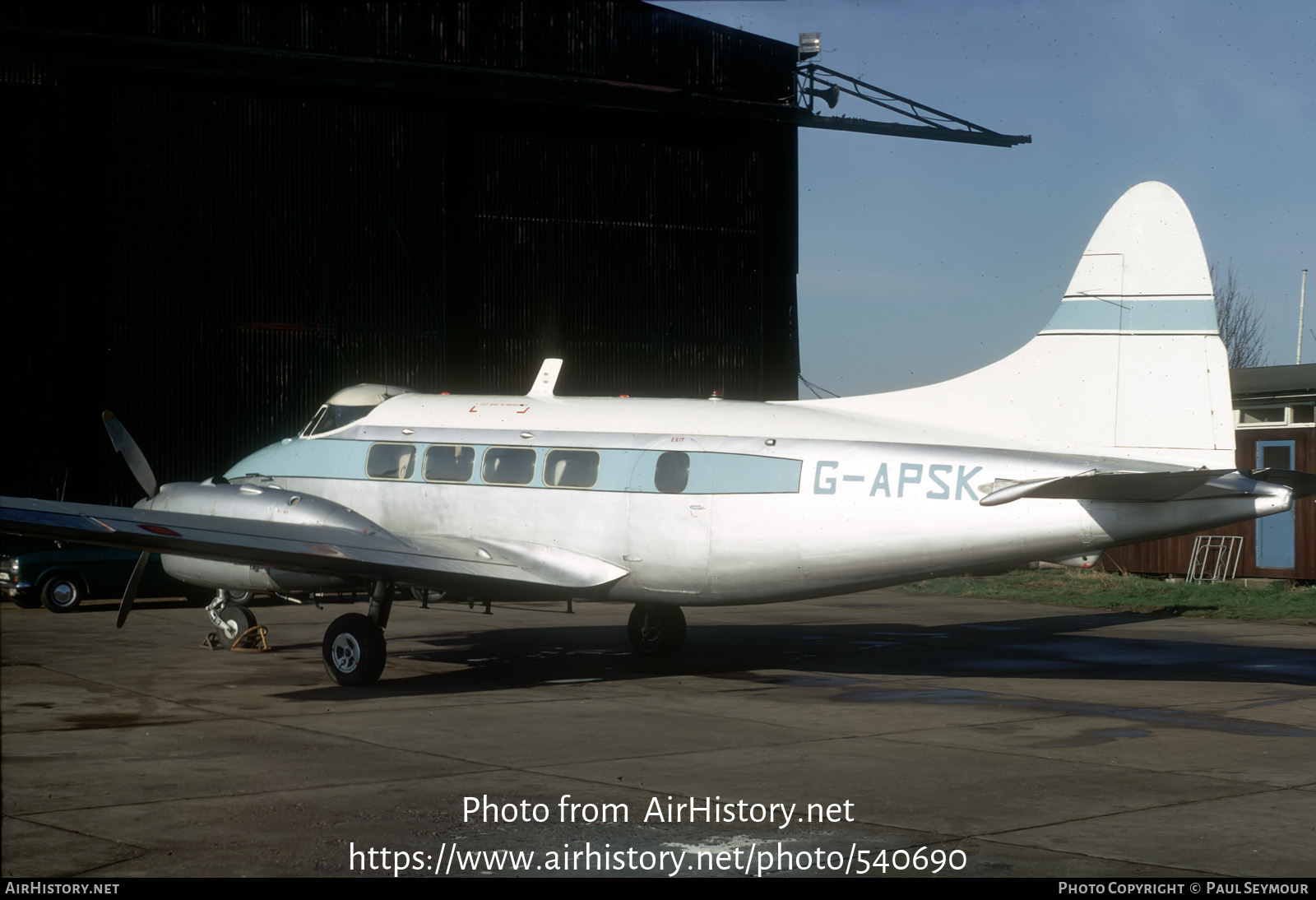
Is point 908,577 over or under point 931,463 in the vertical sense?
under

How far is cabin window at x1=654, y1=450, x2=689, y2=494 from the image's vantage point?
594 inches

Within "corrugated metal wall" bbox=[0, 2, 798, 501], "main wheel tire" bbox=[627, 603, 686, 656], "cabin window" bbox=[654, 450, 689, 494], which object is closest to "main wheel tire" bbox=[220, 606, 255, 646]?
"main wheel tire" bbox=[627, 603, 686, 656]

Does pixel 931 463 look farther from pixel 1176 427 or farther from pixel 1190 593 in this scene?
pixel 1190 593

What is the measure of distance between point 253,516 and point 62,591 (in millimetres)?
10926

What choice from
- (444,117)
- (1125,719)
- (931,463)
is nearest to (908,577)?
(931,463)

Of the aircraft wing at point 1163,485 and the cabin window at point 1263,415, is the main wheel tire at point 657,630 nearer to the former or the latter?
the aircraft wing at point 1163,485

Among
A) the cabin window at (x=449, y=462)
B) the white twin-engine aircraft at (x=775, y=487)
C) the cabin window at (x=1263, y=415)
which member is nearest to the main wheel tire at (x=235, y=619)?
the white twin-engine aircraft at (x=775, y=487)

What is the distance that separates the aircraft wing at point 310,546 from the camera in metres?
→ 13.0

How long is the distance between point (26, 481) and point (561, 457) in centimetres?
1805

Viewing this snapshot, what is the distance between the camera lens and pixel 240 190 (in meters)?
30.2

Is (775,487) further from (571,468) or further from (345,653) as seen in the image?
(345,653)

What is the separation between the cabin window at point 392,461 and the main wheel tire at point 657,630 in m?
3.94

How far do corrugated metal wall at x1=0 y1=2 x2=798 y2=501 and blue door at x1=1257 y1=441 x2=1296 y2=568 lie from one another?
12.3 metres

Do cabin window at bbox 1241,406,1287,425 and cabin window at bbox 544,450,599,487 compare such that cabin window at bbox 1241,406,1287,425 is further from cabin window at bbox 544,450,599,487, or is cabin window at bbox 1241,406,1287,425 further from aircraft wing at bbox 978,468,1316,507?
cabin window at bbox 544,450,599,487
